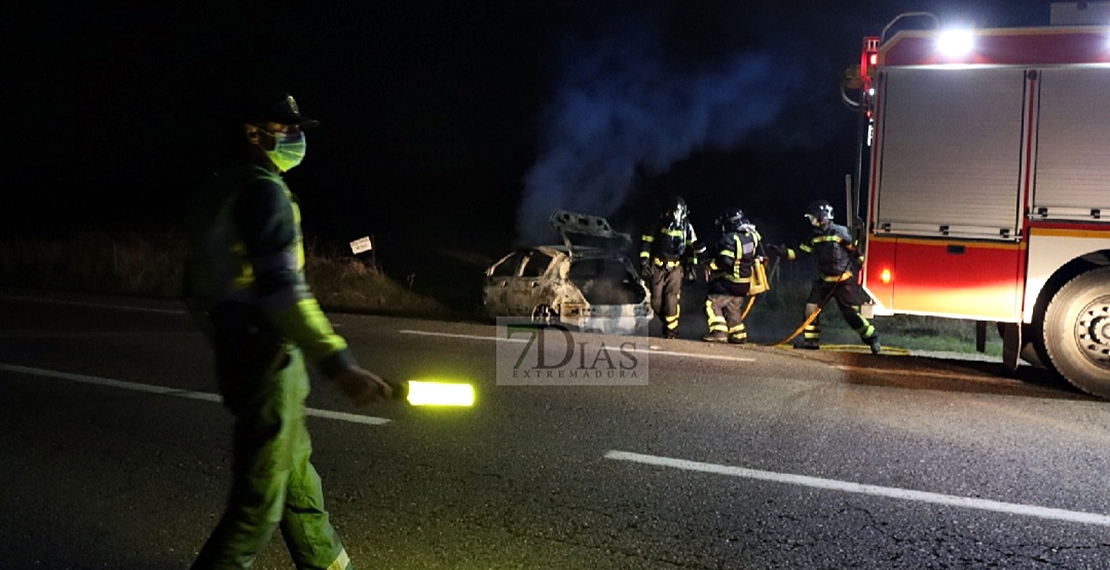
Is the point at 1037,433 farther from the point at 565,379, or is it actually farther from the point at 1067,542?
the point at 565,379

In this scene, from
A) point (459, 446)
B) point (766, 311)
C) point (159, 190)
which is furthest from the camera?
point (159, 190)

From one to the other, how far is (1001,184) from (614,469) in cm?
453

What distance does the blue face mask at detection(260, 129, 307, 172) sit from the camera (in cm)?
319

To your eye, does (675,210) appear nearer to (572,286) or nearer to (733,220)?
(733,220)

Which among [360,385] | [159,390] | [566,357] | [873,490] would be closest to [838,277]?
[566,357]

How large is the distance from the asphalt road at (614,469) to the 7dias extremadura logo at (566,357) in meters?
0.12

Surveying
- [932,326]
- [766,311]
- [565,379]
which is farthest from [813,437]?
[766,311]

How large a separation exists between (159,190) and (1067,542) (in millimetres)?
44797

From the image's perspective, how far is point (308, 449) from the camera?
10.6 ft

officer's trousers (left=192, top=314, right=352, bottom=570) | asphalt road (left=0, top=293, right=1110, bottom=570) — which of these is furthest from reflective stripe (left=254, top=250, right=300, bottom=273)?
asphalt road (left=0, top=293, right=1110, bottom=570)

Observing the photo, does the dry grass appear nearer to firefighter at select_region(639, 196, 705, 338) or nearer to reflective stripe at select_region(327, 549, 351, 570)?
firefighter at select_region(639, 196, 705, 338)

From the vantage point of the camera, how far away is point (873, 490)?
521cm

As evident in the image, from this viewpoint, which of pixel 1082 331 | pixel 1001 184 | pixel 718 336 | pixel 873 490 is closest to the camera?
pixel 873 490

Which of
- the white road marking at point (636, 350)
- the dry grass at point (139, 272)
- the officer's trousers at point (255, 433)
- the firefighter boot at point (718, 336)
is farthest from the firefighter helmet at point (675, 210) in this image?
the officer's trousers at point (255, 433)
